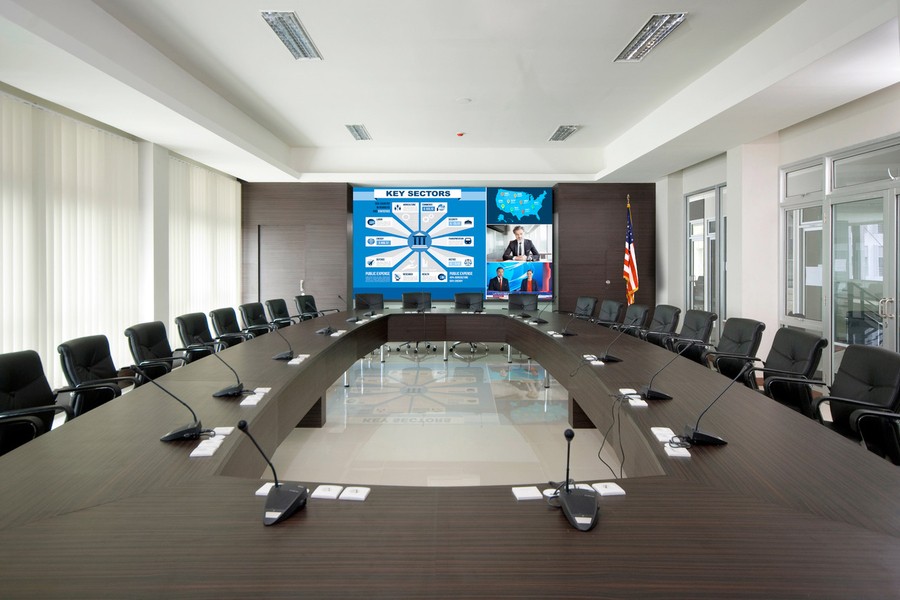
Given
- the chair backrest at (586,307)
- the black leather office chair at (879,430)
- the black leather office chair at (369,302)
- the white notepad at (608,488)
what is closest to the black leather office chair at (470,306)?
the black leather office chair at (369,302)

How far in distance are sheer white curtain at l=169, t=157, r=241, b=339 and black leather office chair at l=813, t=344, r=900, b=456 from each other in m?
6.68

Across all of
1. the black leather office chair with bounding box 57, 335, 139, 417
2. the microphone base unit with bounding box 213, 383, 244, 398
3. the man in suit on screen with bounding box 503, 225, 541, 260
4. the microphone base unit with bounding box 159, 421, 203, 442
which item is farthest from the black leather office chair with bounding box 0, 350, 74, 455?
the man in suit on screen with bounding box 503, 225, 541, 260

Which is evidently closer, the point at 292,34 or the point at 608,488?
the point at 608,488

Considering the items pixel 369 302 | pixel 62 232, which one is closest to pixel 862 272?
pixel 369 302

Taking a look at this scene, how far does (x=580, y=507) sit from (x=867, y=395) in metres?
2.07

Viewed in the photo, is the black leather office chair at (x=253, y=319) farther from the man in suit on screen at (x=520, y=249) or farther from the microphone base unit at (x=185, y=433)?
the man in suit on screen at (x=520, y=249)

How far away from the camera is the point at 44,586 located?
38.1 inches

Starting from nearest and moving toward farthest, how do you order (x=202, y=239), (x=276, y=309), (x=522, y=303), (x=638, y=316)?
(x=638, y=316) < (x=276, y=309) < (x=202, y=239) < (x=522, y=303)

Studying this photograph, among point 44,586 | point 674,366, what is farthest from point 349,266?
point 44,586

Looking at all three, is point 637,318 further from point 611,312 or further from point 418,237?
point 418,237

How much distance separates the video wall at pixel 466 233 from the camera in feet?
28.3

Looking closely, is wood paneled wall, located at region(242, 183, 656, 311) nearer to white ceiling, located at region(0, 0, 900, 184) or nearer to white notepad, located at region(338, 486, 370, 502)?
white ceiling, located at region(0, 0, 900, 184)

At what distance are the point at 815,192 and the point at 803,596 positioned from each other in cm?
534

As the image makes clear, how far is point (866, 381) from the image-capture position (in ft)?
8.05
